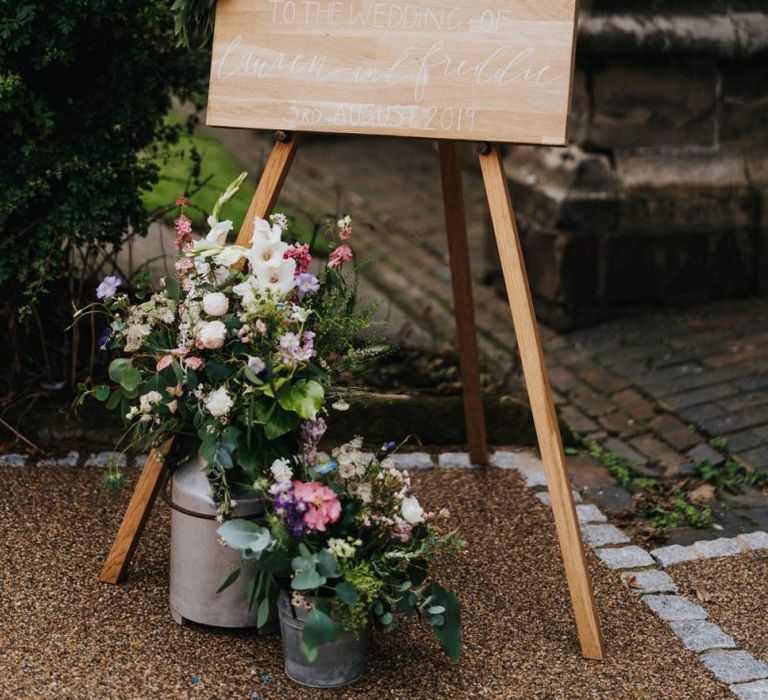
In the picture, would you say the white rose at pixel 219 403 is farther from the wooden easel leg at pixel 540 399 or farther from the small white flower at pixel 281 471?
the wooden easel leg at pixel 540 399

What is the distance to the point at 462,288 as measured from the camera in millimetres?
3816

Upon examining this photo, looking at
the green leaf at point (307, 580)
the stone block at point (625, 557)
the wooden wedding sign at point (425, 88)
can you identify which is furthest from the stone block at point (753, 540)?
the green leaf at point (307, 580)

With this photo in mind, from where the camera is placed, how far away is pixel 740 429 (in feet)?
14.6

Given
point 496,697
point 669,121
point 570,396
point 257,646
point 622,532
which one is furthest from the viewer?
point 669,121

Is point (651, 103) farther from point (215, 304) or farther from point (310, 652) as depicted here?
point (310, 652)

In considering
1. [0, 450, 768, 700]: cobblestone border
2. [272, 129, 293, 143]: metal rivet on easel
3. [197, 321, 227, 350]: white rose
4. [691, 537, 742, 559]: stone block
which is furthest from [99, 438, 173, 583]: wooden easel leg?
[691, 537, 742, 559]: stone block

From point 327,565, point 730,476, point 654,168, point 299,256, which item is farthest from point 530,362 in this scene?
point 654,168

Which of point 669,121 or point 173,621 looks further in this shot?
point 669,121

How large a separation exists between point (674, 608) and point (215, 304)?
61.4 inches

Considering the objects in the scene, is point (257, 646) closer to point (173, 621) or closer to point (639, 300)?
point (173, 621)

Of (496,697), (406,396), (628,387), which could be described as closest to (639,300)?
(628,387)

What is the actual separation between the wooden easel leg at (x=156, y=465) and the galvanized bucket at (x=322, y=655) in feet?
1.85

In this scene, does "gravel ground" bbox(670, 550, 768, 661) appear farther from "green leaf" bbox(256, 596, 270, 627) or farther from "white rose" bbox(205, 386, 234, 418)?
"white rose" bbox(205, 386, 234, 418)

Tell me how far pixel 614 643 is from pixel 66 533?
5.35 feet
